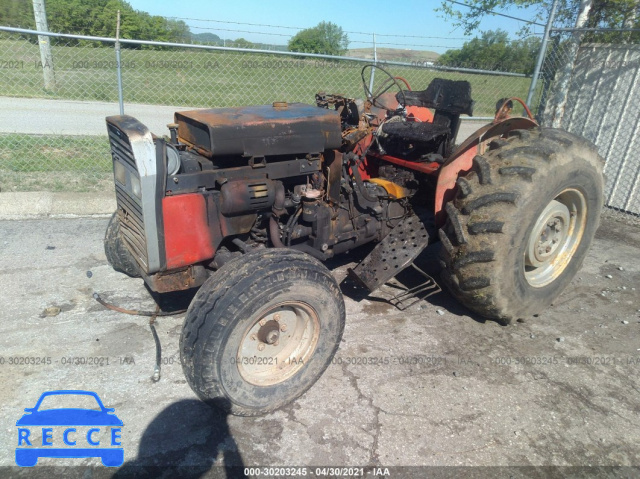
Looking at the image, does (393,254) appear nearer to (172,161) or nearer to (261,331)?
(261,331)

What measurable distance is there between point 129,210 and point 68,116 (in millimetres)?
10267

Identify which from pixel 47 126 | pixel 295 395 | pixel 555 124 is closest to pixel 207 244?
pixel 295 395

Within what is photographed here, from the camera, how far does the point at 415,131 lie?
3812mm

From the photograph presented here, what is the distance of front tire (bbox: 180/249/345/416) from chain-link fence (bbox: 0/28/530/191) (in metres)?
4.05

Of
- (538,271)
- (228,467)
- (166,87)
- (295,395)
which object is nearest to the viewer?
(228,467)

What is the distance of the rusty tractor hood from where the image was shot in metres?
2.73

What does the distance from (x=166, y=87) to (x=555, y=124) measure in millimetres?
14591

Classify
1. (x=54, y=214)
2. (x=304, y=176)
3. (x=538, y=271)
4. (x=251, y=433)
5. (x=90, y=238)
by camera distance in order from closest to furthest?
(x=251, y=433)
(x=304, y=176)
(x=538, y=271)
(x=90, y=238)
(x=54, y=214)

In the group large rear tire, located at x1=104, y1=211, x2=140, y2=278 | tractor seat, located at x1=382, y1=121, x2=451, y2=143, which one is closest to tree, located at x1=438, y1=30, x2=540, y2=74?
tractor seat, located at x1=382, y1=121, x2=451, y2=143

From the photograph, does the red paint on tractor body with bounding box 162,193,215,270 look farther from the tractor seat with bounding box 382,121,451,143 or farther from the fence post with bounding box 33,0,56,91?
the fence post with bounding box 33,0,56,91

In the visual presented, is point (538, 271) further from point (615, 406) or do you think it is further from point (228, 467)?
point (228, 467)

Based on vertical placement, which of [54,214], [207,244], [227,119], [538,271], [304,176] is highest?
[227,119]

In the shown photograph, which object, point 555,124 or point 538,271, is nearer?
point 538,271

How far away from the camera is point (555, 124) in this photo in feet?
22.2
